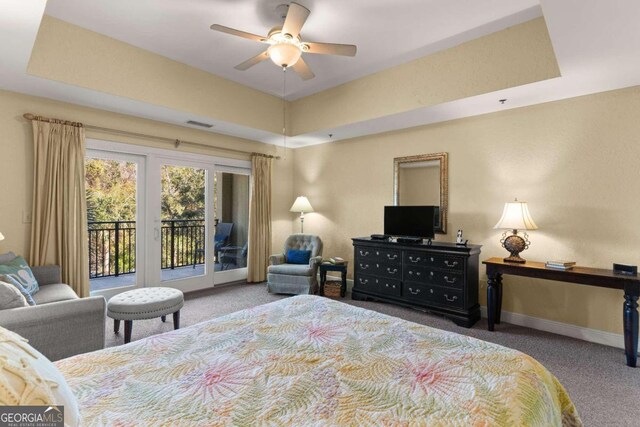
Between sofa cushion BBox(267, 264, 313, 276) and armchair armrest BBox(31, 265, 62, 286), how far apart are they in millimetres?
2501

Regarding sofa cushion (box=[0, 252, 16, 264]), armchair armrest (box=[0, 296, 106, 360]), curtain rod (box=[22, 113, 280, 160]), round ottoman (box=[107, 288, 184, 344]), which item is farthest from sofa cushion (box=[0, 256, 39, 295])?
curtain rod (box=[22, 113, 280, 160])

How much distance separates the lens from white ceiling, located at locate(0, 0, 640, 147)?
209cm

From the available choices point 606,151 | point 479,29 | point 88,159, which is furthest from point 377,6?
point 88,159

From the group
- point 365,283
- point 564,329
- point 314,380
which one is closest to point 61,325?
point 314,380

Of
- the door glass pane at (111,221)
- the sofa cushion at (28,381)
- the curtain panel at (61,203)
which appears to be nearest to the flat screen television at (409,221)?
the door glass pane at (111,221)

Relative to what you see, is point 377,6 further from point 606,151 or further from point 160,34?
point 606,151

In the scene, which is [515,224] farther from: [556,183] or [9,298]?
[9,298]

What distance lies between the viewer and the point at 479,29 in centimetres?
305

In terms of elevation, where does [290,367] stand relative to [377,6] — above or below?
below

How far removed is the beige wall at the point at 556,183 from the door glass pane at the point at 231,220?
9.18 ft

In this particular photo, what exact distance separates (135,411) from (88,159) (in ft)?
12.9

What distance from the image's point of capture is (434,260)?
3648 mm

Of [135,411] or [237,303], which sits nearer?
[135,411]

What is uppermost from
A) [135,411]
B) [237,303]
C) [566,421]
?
[135,411]
